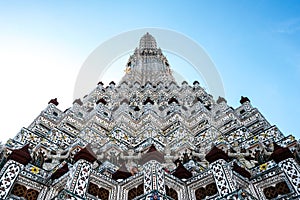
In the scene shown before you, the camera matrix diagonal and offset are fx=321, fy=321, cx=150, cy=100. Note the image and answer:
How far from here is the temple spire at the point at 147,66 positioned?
3092 cm

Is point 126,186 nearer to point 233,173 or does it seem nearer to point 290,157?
point 233,173

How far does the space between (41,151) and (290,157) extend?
30.2 feet

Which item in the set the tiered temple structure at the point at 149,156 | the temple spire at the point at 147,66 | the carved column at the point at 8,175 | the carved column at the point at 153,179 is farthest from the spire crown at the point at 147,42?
the carved column at the point at 8,175

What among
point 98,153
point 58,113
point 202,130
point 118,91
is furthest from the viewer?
point 118,91

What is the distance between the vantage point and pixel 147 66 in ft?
115

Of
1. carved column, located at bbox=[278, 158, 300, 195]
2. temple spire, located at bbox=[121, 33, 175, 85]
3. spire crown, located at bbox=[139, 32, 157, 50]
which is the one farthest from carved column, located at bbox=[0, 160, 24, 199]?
spire crown, located at bbox=[139, 32, 157, 50]

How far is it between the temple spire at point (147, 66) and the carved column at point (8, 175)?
20102mm

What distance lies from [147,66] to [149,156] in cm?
2524

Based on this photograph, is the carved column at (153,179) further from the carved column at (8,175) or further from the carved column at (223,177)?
the carved column at (8,175)

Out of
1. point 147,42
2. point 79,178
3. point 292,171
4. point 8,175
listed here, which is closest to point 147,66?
point 147,42

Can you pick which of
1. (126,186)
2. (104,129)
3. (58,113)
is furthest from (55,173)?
(58,113)

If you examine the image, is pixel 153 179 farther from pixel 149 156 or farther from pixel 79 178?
pixel 79 178

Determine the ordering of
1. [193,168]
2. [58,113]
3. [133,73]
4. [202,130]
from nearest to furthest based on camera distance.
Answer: [193,168]
[202,130]
[58,113]
[133,73]

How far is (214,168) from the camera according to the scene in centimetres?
1003
